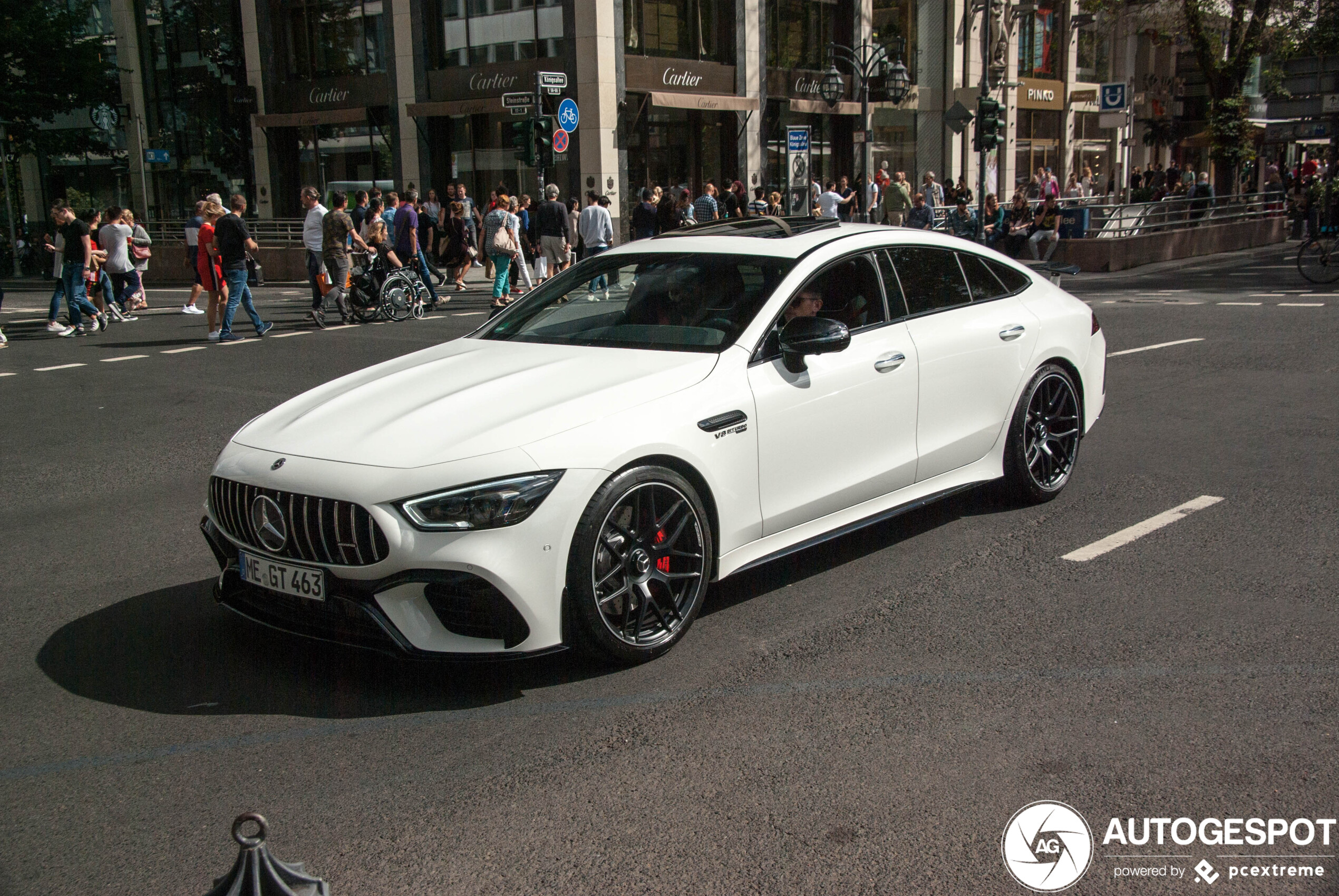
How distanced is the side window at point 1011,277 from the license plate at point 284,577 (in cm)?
390

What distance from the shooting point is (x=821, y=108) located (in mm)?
37156

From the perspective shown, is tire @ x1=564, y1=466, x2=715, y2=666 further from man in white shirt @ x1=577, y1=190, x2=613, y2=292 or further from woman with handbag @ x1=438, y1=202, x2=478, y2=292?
woman with handbag @ x1=438, y1=202, x2=478, y2=292

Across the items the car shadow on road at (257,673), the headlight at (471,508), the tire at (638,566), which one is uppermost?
the headlight at (471,508)

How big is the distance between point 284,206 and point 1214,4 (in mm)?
25968

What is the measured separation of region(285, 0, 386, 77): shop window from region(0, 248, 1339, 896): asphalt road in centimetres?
2987

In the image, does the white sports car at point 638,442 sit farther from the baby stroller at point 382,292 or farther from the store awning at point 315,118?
the store awning at point 315,118

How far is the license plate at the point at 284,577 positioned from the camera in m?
4.10

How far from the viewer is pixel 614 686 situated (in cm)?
425

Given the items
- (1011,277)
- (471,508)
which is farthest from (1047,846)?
(1011,277)

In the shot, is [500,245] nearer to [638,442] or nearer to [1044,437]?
[1044,437]

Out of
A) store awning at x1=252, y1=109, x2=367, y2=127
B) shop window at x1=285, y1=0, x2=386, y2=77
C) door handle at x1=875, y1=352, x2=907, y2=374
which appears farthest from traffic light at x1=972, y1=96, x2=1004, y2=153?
door handle at x1=875, y1=352, x2=907, y2=374

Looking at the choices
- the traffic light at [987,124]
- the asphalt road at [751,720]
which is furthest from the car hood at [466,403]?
the traffic light at [987,124]

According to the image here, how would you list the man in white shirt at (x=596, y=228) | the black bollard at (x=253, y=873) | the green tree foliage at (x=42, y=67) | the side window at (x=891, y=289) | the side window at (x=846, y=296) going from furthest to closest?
the green tree foliage at (x=42, y=67) < the man in white shirt at (x=596, y=228) < the side window at (x=891, y=289) < the side window at (x=846, y=296) < the black bollard at (x=253, y=873)

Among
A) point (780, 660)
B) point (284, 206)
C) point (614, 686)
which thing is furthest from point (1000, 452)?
point (284, 206)
